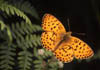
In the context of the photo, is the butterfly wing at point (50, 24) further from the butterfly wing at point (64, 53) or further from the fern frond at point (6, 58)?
the fern frond at point (6, 58)

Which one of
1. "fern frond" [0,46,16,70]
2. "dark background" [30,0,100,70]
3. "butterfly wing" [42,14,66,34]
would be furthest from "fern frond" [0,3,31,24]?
"dark background" [30,0,100,70]

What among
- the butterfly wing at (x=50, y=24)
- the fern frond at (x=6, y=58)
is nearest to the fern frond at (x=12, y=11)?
the butterfly wing at (x=50, y=24)

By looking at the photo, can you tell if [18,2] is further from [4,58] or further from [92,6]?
[92,6]

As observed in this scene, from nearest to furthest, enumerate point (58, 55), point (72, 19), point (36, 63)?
point (58, 55)
point (36, 63)
point (72, 19)

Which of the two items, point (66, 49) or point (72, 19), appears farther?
point (72, 19)

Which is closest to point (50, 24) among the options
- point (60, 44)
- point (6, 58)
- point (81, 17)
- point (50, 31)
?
point (50, 31)

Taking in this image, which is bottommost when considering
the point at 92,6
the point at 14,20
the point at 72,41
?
the point at 72,41

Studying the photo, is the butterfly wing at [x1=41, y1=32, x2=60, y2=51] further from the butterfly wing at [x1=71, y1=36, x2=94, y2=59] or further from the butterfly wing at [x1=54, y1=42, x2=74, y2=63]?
the butterfly wing at [x1=71, y1=36, x2=94, y2=59]

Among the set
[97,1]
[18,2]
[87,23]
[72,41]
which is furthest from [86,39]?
[18,2]
